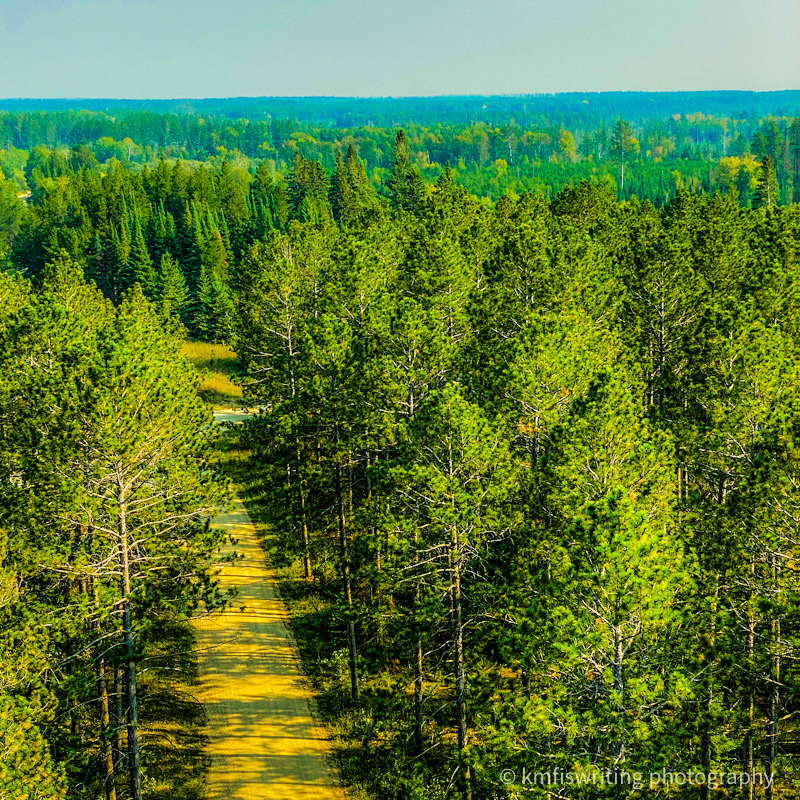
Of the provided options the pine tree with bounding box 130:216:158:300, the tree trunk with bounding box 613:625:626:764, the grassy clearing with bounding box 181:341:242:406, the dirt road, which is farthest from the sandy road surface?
the pine tree with bounding box 130:216:158:300

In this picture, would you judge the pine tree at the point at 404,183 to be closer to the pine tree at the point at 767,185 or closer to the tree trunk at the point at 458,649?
the pine tree at the point at 767,185

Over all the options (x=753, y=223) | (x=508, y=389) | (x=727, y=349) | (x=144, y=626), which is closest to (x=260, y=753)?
(x=144, y=626)

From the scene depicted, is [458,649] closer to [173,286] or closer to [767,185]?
[173,286]

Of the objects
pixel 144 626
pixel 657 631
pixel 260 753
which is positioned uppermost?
pixel 657 631

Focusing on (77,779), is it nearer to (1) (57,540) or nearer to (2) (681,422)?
(1) (57,540)

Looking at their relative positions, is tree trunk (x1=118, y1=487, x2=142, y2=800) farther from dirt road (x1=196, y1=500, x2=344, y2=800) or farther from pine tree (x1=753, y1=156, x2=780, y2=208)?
pine tree (x1=753, y1=156, x2=780, y2=208)
